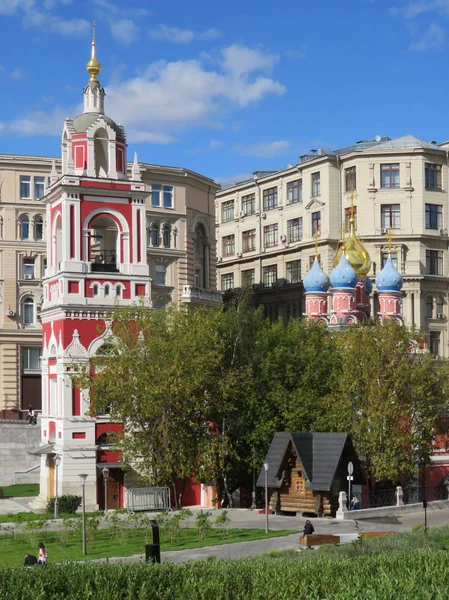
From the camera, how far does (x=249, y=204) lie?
9925 centimetres

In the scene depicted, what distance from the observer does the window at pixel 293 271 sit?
299 ft

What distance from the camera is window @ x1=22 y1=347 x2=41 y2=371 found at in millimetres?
69625

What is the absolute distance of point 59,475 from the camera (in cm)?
4988

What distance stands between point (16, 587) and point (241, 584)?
16.7 ft

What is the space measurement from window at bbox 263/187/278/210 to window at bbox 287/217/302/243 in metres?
3.19

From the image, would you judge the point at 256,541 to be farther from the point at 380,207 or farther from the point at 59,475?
the point at 380,207

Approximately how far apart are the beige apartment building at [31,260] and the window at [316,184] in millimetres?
18401

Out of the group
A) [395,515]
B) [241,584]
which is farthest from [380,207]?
[241,584]

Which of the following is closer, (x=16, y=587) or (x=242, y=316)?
(x=16, y=587)

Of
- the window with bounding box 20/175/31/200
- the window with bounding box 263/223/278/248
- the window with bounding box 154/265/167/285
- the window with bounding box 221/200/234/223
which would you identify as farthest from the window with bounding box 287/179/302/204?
the window with bounding box 20/175/31/200

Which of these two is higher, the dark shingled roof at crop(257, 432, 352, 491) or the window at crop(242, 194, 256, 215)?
the window at crop(242, 194, 256, 215)

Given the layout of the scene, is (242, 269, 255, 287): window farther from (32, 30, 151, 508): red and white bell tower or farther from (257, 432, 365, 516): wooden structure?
(257, 432, 365, 516): wooden structure

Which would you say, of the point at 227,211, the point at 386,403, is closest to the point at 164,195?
the point at 386,403

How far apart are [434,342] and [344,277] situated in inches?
788
